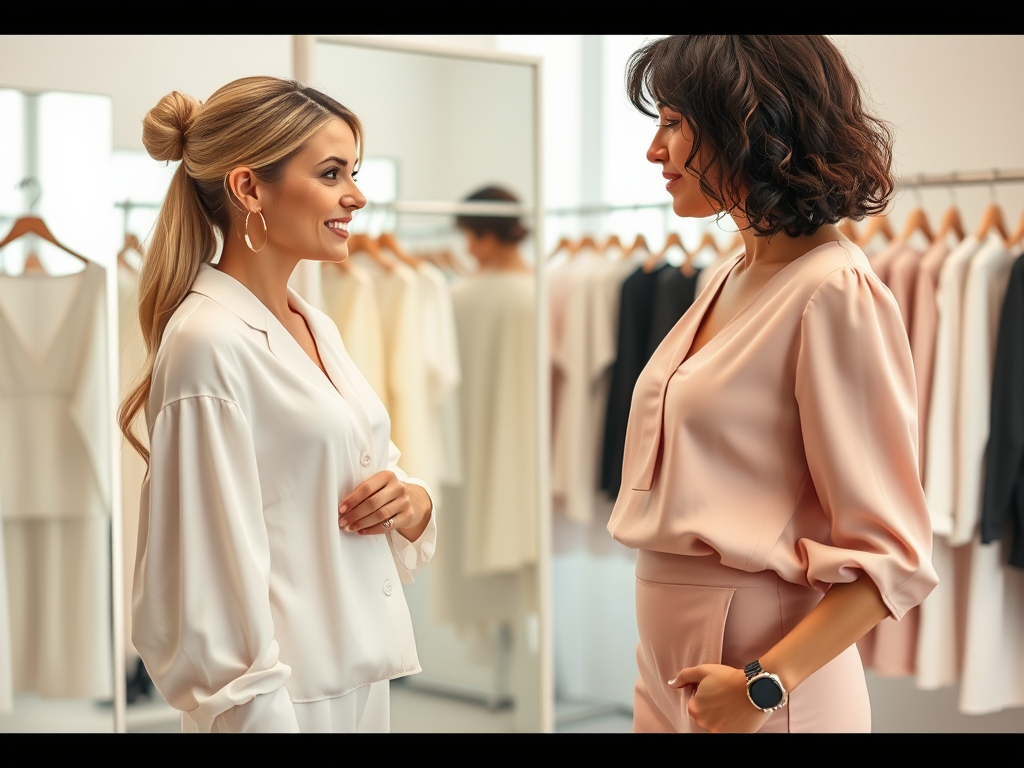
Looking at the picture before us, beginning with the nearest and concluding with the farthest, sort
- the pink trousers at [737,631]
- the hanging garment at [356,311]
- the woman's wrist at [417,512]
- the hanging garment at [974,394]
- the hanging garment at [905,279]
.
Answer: the pink trousers at [737,631], the woman's wrist at [417,512], the hanging garment at [974,394], the hanging garment at [905,279], the hanging garment at [356,311]

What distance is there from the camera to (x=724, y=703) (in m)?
1.40

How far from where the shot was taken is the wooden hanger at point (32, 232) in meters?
2.78

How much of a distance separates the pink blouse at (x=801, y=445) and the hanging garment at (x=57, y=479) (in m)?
1.86

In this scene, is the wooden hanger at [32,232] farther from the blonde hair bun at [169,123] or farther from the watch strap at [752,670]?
the watch strap at [752,670]

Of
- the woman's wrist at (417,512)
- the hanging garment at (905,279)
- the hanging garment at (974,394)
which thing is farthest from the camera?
the hanging garment at (905,279)

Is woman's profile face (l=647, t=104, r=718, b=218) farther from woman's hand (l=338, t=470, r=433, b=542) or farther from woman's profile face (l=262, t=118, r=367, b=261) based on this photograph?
woman's hand (l=338, t=470, r=433, b=542)

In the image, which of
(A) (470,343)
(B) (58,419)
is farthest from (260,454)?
(A) (470,343)

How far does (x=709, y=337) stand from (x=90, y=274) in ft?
6.24

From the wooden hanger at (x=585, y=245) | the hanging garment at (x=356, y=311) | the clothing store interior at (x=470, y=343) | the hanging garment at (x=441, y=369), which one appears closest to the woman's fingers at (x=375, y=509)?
the clothing store interior at (x=470, y=343)

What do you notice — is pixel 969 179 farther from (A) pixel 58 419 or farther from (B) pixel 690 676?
(A) pixel 58 419

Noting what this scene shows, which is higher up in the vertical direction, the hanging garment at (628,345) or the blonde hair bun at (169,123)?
the blonde hair bun at (169,123)

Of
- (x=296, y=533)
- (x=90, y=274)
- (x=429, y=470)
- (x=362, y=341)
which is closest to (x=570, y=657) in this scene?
(x=429, y=470)

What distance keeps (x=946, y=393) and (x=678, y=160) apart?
1796 millimetres

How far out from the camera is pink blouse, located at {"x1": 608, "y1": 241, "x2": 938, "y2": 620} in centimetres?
136
